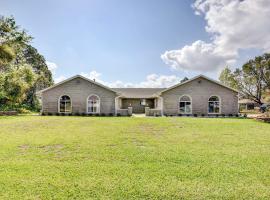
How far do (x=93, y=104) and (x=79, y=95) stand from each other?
73.0 inches

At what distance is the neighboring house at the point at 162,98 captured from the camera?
91.4 ft

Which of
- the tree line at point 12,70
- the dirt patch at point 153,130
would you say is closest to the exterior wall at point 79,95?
the tree line at point 12,70

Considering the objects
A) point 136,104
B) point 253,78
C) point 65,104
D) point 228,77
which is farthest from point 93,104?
point 253,78

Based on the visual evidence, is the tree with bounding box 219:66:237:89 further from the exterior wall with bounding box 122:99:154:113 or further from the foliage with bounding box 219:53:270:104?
the exterior wall with bounding box 122:99:154:113

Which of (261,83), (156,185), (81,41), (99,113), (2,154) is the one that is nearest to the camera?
(156,185)

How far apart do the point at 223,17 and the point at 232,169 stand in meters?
13.8

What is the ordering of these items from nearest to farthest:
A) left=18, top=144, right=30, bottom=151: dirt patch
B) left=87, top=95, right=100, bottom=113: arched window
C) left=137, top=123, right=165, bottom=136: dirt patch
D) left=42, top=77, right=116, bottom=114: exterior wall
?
left=18, top=144, right=30, bottom=151: dirt patch
left=137, top=123, right=165, bottom=136: dirt patch
left=42, top=77, right=116, bottom=114: exterior wall
left=87, top=95, right=100, bottom=113: arched window

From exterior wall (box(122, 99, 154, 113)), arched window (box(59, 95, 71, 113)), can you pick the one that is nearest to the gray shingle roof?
exterior wall (box(122, 99, 154, 113))

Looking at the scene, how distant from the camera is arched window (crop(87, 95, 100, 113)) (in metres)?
27.9

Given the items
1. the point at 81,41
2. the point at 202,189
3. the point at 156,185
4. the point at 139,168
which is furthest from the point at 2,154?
the point at 81,41

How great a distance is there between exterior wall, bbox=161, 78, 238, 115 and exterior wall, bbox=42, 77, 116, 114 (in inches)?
243

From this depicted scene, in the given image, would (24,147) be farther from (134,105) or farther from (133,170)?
(134,105)

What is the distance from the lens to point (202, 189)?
468 centimetres

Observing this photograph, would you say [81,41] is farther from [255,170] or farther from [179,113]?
[255,170]
